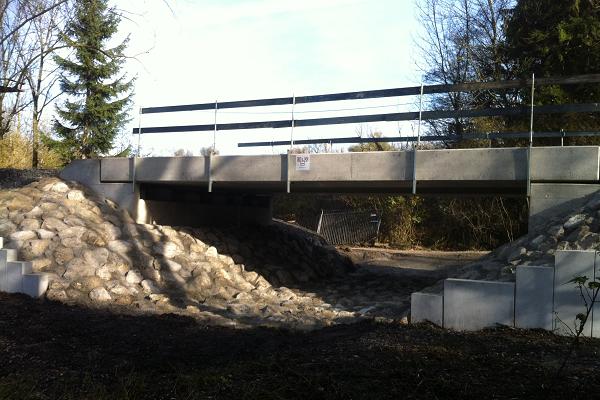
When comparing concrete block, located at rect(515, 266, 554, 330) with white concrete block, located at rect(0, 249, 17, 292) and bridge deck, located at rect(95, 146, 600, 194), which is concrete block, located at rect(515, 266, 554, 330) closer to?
bridge deck, located at rect(95, 146, 600, 194)

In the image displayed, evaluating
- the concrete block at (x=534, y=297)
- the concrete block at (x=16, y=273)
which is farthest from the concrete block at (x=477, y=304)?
the concrete block at (x=16, y=273)

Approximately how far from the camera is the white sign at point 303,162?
11.8m

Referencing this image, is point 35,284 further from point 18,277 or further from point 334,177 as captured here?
point 334,177

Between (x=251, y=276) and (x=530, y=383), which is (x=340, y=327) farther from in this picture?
(x=251, y=276)

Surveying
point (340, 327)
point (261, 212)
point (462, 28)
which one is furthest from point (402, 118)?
point (462, 28)

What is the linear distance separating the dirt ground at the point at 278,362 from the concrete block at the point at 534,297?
184 millimetres

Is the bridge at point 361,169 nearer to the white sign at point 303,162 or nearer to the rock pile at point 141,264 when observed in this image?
the white sign at point 303,162

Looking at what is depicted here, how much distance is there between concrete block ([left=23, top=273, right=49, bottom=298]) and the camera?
34.8 ft

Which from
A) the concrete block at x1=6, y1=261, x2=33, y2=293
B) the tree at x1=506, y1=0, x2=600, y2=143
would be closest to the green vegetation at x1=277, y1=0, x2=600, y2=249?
the tree at x1=506, y1=0, x2=600, y2=143

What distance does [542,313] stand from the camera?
747cm

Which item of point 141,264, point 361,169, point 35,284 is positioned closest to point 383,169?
point 361,169

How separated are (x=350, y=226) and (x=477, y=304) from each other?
1925cm

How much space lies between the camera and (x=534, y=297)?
752 centimetres

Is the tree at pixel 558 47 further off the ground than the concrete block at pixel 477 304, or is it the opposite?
A: the tree at pixel 558 47
